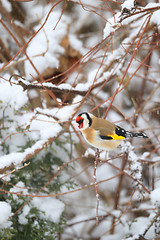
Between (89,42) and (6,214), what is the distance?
3.20 m

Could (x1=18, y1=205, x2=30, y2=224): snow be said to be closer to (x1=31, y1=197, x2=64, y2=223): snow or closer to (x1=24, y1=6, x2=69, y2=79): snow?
(x1=31, y1=197, x2=64, y2=223): snow

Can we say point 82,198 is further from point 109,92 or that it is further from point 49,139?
point 49,139

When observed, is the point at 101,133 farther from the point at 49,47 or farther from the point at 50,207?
the point at 49,47

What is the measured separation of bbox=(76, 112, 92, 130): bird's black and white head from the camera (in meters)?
1.96

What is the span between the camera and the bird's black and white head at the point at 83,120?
1961mm

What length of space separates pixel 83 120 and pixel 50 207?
0.79 m

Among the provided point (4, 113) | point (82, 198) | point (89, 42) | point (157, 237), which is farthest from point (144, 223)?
point (89, 42)

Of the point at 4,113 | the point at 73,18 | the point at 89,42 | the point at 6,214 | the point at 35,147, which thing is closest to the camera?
the point at 6,214

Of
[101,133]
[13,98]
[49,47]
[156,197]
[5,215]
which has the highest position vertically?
[49,47]

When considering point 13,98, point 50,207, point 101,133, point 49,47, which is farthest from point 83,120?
point 49,47

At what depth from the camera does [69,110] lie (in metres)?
2.37

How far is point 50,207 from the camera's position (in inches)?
87.5

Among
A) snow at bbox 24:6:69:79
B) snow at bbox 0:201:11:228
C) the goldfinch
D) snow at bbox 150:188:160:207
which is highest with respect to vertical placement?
snow at bbox 24:6:69:79

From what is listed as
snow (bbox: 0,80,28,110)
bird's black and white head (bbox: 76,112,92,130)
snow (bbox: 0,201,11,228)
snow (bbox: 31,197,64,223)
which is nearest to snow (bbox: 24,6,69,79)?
snow (bbox: 0,80,28,110)
